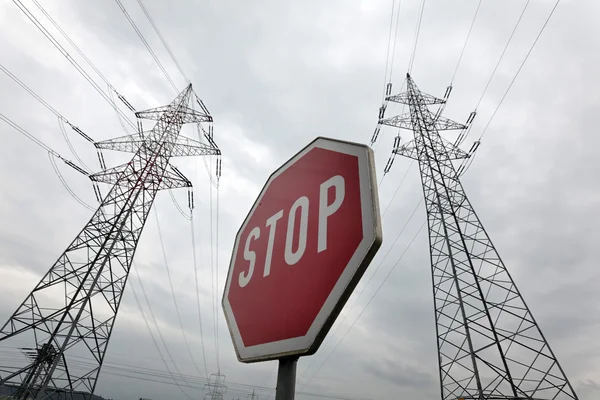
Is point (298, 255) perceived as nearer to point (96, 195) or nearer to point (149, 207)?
point (149, 207)

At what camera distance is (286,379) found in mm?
855

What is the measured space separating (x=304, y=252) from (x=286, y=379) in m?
0.39

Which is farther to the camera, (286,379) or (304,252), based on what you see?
(304,252)

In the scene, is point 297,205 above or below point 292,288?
above

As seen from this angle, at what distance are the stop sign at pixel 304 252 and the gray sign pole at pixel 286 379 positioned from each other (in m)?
0.04

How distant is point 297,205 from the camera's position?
3.98ft

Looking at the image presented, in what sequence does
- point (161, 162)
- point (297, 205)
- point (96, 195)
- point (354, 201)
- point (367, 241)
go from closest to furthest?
point (367, 241), point (354, 201), point (297, 205), point (161, 162), point (96, 195)

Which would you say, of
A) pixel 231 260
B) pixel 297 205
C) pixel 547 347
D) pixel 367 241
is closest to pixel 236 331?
pixel 231 260

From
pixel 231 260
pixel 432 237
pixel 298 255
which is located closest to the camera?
pixel 298 255

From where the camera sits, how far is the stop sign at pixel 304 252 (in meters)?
0.82

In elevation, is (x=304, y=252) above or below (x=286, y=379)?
above

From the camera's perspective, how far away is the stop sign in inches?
32.3

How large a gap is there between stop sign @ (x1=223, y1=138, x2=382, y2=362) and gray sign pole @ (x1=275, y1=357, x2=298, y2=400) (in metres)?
0.04

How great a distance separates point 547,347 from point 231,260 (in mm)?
10524
